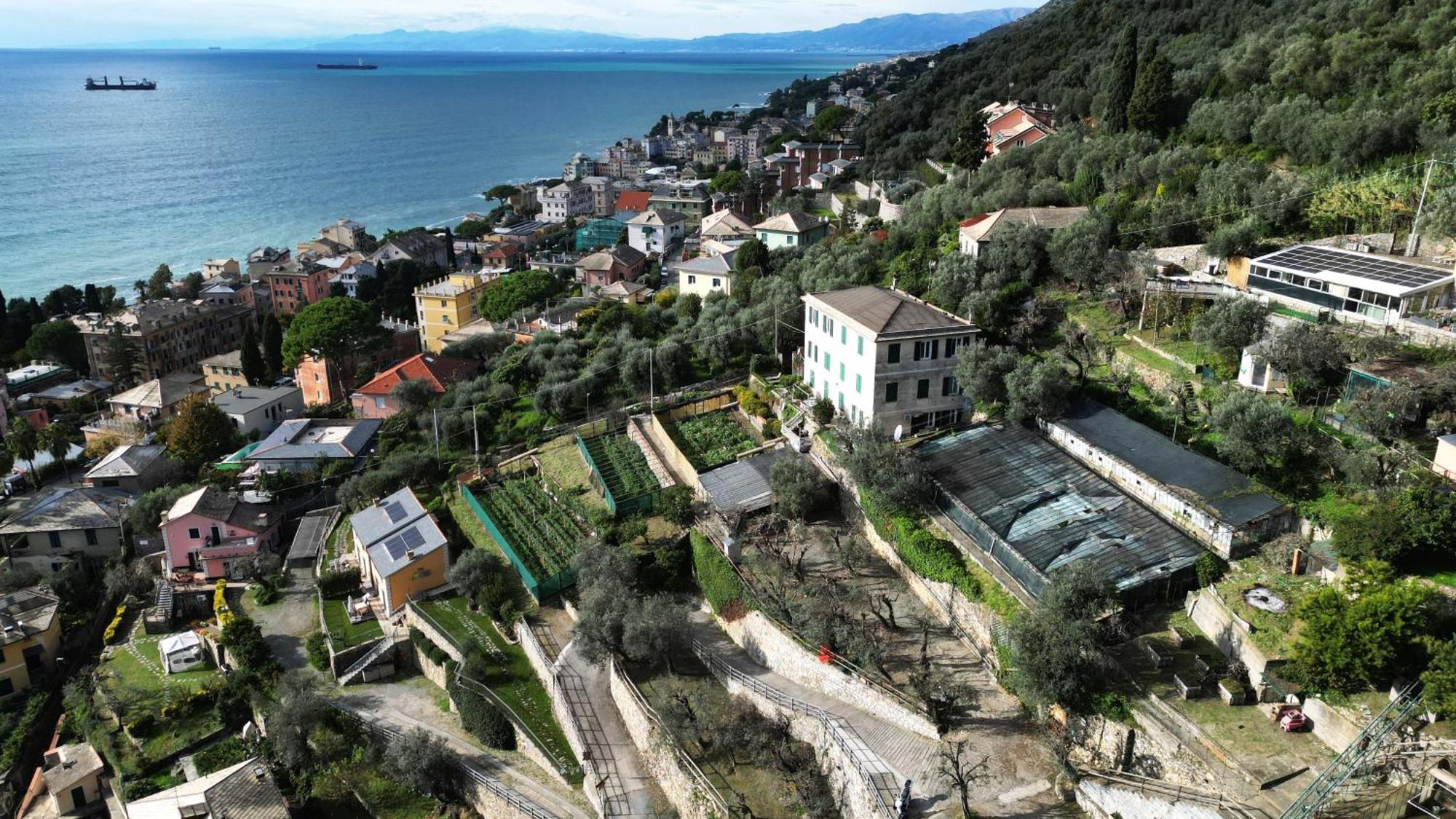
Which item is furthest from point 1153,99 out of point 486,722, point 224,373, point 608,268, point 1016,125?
point 224,373

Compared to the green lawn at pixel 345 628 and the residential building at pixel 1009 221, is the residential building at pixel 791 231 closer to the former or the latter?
the residential building at pixel 1009 221

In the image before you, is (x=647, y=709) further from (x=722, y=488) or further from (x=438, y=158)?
(x=438, y=158)

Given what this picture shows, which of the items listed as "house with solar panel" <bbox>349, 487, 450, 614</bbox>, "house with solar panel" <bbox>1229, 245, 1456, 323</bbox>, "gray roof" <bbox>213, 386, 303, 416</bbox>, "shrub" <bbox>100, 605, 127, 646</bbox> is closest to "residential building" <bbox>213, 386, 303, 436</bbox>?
"gray roof" <bbox>213, 386, 303, 416</bbox>

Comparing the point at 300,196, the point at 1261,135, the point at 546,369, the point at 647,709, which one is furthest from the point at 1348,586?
the point at 300,196

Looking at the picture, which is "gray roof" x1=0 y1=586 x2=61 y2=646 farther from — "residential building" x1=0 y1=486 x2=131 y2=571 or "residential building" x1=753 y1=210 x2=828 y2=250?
"residential building" x1=753 y1=210 x2=828 y2=250

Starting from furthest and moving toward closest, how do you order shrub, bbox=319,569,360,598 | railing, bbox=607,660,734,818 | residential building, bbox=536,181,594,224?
residential building, bbox=536,181,594,224
shrub, bbox=319,569,360,598
railing, bbox=607,660,734,818

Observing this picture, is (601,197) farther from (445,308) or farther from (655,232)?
(445,308)
